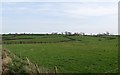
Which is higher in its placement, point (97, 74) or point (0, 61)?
point (0, 61)

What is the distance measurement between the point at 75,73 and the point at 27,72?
675 cm

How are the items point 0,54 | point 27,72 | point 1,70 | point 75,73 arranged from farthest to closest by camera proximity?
point 75,73, point 0,54, point 1,70, point 27,72

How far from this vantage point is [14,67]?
15312 mm

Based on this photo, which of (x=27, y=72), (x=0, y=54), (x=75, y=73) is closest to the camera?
(x=27, y=72)

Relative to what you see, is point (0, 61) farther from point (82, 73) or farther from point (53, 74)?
point (82, 73)

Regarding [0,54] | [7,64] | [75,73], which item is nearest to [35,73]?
[7,64]

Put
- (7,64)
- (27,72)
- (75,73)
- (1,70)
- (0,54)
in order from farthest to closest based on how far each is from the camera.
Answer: (75,73), (0,54), (7,64), (1,70), (27,72)

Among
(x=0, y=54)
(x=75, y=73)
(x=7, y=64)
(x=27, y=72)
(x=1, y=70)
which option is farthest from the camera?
(x=75, y=73)

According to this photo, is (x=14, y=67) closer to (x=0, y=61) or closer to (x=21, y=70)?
(x=21, y=70)

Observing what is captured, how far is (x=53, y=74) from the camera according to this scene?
15109 millimetres

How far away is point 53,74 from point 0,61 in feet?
12.9

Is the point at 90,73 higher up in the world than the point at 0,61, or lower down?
lower down

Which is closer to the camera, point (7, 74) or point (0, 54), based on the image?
point (7, 74)

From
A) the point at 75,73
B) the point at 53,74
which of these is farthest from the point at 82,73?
the point at 53,74
